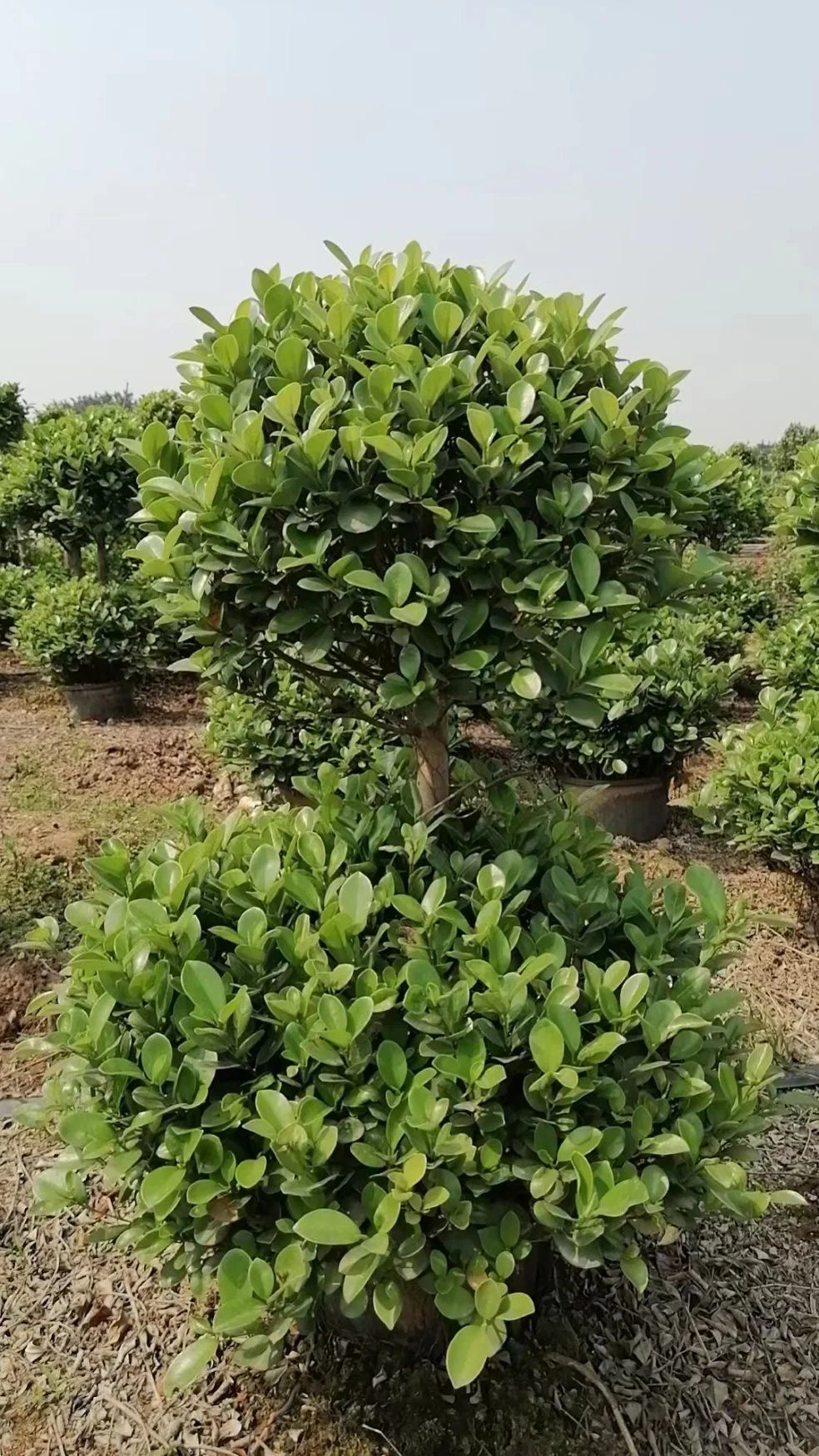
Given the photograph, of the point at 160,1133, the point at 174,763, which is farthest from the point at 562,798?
the point at 174,763

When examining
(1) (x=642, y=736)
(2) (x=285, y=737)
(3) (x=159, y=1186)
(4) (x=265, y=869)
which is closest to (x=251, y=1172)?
(3) (x=159, y=1186)

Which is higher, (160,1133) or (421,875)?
(421,875)

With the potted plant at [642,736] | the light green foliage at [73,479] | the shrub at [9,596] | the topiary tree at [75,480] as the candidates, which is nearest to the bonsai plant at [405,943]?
the potted plant at [642,736]

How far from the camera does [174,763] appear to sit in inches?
242

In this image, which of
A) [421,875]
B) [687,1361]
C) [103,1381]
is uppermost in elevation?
[421,875]

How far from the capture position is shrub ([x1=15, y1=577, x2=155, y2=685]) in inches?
273

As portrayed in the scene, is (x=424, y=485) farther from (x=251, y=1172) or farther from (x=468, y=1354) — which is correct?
(x=468, y=1354)

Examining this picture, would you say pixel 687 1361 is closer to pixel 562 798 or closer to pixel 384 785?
pixel 562 798

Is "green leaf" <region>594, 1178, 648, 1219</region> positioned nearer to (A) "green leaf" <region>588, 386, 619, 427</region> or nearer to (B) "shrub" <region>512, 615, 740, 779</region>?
(A) "green leaf" <region>588, 386, 619, 427</region>

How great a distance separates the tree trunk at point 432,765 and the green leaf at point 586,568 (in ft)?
1.39

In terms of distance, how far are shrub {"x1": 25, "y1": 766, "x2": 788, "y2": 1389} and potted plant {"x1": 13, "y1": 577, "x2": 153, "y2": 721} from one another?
555 cm

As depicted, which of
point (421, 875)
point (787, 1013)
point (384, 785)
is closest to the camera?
point (421, 875)

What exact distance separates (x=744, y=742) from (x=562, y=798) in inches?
79.3

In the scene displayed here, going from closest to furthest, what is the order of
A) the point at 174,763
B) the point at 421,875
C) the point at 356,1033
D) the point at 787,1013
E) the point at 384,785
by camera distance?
1. the point at 356,1033
2. the point at 421,875
3. the point at 384,785
4. the point at 787,1013
5. the point at 174,763
